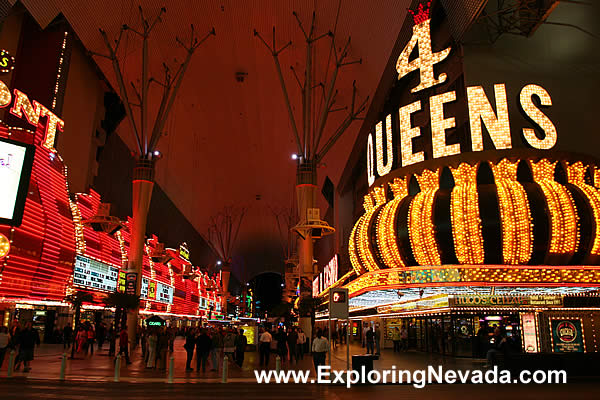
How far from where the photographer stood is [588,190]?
693 inches

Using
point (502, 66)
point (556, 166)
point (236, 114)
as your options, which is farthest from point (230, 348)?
point (236, 114)

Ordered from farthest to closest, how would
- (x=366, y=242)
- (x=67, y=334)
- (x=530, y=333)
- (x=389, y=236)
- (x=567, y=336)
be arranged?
(x=67, y=334) < (x=366, y=242) < (x=389, y=236) < (x=530, y=333) < (x=567, y=336)

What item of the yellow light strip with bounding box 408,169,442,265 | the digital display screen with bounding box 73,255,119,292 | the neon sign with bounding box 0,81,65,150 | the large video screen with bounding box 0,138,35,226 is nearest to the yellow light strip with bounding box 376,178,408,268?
the yellow light strip with bounding box 408,169,442,265

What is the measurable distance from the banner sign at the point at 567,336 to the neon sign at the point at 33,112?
64.6 ft

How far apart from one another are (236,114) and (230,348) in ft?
79.6

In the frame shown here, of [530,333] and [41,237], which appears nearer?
[530,333]

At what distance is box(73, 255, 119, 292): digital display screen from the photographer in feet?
82.7

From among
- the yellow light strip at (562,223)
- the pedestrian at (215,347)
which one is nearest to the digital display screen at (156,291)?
the pedestrian at (215,347)

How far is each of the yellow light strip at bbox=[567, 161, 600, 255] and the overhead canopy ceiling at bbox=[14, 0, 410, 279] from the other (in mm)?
11297

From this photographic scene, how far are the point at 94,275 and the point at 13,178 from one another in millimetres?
17296

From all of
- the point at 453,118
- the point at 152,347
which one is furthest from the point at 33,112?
the point at 453,118

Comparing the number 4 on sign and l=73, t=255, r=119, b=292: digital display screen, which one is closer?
the number 4 on sign

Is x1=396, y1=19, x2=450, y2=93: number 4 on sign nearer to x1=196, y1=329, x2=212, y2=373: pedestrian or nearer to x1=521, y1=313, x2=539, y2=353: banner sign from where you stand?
x1=521, y1=313, x2=539, y2=353: banner sign

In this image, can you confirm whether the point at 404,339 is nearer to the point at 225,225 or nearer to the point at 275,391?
the point at 275,391
